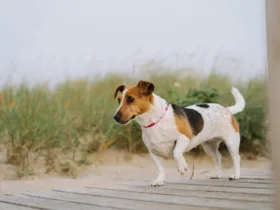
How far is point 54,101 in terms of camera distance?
89.9 inches

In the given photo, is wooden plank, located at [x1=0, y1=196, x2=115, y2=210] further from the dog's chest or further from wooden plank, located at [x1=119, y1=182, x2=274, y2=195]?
the dog's chest

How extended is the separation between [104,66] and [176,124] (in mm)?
445

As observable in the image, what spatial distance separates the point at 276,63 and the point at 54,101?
137 cm

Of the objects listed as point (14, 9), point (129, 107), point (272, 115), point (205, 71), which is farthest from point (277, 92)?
point (14, 9)

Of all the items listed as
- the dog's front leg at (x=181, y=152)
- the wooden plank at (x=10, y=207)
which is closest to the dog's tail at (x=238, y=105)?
the dog's front leg at (x=181, y=152)

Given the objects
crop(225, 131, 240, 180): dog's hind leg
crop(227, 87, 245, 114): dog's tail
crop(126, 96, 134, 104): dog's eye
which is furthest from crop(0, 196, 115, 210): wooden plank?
crop(227, 87, 245, 114): dog's tail

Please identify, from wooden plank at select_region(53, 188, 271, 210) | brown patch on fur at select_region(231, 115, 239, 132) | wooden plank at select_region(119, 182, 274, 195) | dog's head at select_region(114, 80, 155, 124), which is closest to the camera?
wooden plank at select_region(53, 188, 271, 210)

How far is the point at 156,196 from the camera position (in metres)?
1.95

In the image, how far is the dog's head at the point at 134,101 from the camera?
1.95 metres

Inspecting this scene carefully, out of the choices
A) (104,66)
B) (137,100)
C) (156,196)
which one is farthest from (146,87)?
(156,196)

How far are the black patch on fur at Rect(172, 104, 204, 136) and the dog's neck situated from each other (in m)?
0.07

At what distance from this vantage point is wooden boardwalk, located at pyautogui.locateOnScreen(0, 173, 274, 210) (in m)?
1.77

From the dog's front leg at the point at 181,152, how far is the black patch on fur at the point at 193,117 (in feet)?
0.19

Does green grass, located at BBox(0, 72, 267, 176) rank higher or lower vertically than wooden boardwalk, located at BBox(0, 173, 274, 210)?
higher
